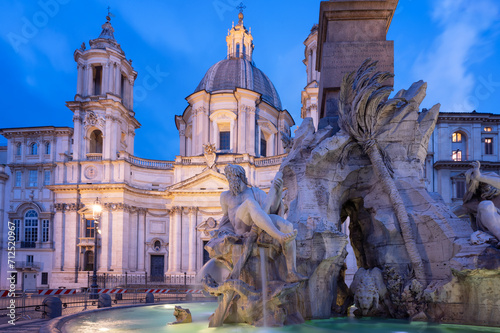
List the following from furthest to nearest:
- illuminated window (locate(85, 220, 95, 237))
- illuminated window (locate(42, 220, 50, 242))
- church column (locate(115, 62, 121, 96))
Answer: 1. illuminated window (locate(42, 220, 50, 242))
2. church column (locate(115, 62, 121, 96))
3. illuminated window (locate(85, 220, 95, 237))

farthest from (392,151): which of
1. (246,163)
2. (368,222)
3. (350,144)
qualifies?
(246,163)

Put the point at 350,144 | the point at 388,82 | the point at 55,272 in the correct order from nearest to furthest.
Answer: the point at 350,144
the point at 388,82
the point at 55,272

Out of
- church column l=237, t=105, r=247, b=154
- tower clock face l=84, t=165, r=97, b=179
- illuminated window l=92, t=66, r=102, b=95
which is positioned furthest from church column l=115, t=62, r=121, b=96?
church column l=237, t=105, r=247, b=154

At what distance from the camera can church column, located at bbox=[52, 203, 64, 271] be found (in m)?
40.8

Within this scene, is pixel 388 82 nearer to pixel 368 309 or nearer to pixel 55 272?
pixel 368 309

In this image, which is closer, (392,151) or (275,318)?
(275,318)

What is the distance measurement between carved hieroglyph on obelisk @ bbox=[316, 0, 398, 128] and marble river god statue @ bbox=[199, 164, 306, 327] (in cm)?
334

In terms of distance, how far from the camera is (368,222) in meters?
9.14

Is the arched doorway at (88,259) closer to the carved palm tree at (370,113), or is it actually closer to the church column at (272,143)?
the church column at (272,143)

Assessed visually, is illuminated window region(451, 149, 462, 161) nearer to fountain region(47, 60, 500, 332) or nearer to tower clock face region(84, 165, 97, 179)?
fountain region(47, 60, 500, 332)

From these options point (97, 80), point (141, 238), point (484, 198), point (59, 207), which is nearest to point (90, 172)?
point (59, 207)

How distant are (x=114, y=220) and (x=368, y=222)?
35396mm

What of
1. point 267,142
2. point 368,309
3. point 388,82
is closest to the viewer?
point 368,309

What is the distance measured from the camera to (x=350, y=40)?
10.1 m
